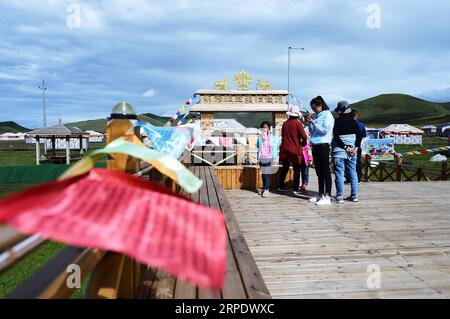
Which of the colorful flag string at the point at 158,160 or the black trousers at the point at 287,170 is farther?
the black trousers at the point at 287,170

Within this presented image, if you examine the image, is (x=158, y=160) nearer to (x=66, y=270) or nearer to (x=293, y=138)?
(x=66, y=270)

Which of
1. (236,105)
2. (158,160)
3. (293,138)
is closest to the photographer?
(158,160)

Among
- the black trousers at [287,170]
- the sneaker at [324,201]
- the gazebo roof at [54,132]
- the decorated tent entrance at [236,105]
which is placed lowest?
the sneaker at [324,201]

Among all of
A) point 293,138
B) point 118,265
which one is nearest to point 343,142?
point 293,138

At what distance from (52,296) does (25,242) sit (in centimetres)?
29

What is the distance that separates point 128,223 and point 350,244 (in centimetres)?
417

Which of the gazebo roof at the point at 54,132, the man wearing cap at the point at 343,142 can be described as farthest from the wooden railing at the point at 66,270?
the gazebo roof at the point at 54,132

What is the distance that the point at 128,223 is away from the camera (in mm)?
954

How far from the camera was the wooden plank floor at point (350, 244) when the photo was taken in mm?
3316

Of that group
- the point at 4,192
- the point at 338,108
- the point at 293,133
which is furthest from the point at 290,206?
the point at 4,192

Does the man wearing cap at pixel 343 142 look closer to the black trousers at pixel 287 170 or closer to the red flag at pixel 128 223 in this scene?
the black trousers at pixel 287 170

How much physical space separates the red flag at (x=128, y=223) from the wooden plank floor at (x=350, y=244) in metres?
2.36

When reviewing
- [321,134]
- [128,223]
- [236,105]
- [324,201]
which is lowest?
[324,201]

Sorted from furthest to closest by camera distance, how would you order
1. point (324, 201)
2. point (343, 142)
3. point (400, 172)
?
point (400, 172) < point (324, 201) < point (343, 142)
